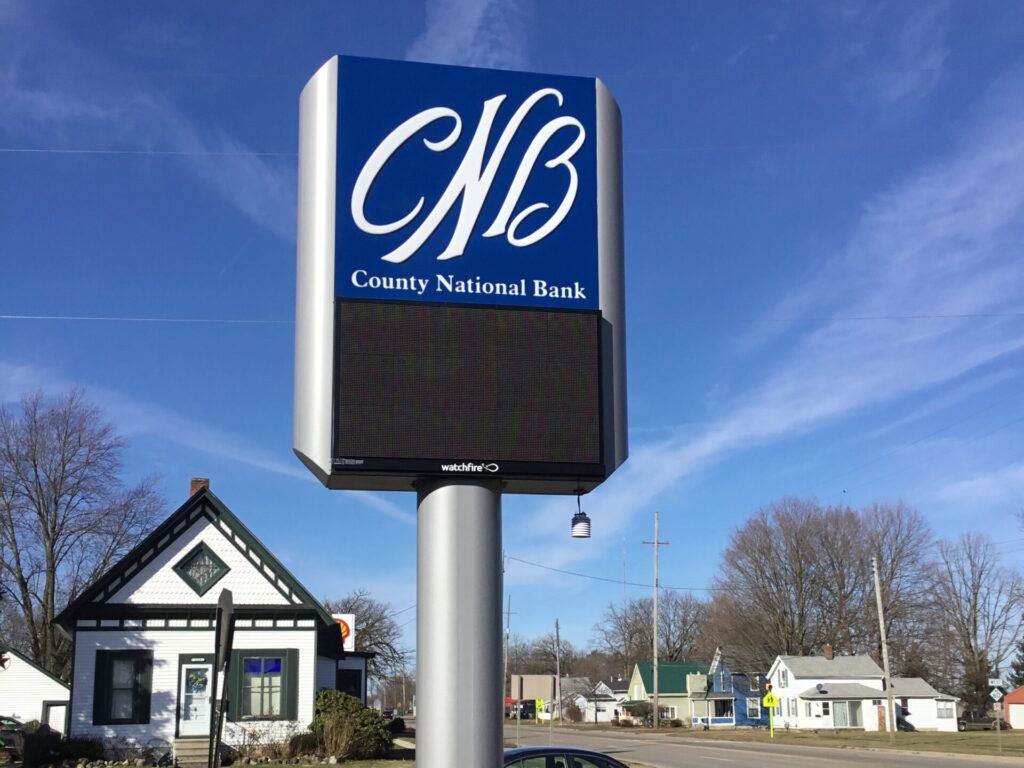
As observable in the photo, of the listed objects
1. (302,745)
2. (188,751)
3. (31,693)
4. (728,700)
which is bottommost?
(728,700)

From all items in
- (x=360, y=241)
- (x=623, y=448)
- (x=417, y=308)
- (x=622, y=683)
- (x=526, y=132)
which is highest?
(x=526, y=132)

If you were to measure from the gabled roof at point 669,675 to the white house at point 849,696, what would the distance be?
1612 cm

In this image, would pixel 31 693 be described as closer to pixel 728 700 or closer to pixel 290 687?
pixel 290 687

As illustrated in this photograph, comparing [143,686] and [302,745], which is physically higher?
[143,686]

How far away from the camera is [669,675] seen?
89938 millimetres

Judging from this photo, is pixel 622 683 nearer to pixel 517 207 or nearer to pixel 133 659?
pixel 133 659

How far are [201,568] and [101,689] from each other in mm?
3766

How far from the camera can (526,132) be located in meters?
10.0

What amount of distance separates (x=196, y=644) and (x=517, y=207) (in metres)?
21.7

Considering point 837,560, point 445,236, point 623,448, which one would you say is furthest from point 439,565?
point 837,560

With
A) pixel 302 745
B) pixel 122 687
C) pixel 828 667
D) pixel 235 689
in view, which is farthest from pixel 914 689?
pixel 122 687

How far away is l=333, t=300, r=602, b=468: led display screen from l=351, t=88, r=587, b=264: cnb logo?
719mm

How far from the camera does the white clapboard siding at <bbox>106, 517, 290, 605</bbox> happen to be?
2825 centimetres

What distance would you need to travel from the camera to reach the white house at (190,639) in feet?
90.3
